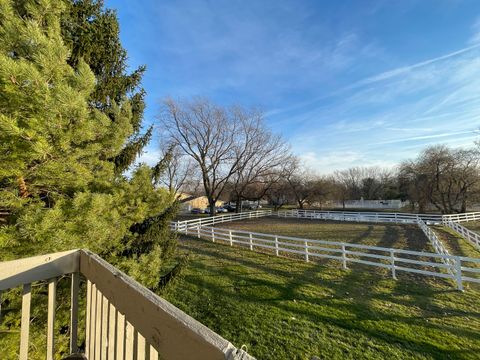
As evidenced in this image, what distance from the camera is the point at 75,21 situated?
3988mm

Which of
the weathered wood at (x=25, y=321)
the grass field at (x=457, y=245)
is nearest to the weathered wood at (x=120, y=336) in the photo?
the weathered wood at (x=25, y=321)

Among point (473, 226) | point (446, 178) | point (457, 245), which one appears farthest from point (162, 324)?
point (446, 178)

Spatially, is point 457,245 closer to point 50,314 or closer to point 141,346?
point 141,346

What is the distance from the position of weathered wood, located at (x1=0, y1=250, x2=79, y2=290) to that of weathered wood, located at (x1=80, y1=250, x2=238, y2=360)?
56 cm

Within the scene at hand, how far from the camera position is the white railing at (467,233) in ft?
35.8

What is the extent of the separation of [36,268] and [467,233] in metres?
17.3

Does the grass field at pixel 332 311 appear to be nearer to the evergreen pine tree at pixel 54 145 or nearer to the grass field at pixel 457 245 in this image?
the evergreen pine tree at pixel 54 145

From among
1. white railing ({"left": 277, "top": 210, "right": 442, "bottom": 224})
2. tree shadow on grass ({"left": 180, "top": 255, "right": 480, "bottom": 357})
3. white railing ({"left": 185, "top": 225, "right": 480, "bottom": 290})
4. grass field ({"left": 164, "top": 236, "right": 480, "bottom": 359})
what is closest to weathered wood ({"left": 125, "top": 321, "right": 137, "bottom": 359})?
grass field ({"left": 164, "top": 236, "right": 480, "bottom": 359})

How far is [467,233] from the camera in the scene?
12766 millimetres

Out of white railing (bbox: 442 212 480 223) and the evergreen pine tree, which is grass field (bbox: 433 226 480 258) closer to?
white railing (bbox: 442 212 480 223)

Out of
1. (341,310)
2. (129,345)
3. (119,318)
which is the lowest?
(341,310)

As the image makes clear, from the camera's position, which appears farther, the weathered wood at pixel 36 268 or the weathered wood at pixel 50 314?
the weathered wood at pixel 50 314

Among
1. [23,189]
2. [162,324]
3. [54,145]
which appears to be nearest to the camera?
[162,324]

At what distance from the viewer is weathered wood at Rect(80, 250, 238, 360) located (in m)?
0.70
